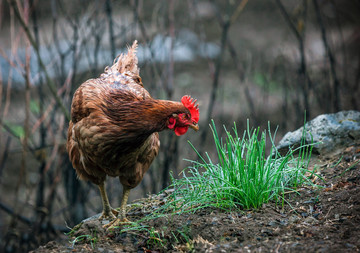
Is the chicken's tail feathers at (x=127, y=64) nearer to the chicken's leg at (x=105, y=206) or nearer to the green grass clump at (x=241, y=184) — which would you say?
the chicken's leg at (x=105, y=206)

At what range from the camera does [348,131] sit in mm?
4191

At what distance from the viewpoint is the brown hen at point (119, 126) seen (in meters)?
3.33

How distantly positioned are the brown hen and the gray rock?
4.20 ft

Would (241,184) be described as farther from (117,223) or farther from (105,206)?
(105,206)

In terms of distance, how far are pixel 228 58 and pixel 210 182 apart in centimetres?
891

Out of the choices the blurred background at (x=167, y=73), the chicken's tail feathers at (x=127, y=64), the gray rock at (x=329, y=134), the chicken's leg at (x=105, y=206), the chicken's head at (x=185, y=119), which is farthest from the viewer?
the blurred background at (x=167, y=73)

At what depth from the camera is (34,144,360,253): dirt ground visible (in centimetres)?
265

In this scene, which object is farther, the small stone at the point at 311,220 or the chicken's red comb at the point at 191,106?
the chicken's red comb at the point at 191,106

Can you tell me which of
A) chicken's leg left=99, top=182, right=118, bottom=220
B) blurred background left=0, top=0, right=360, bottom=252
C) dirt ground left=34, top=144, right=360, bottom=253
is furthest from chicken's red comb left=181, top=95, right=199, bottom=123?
blurred background left=0, top=0, right=360, bottom=252

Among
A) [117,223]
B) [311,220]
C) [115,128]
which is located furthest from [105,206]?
[311,220]

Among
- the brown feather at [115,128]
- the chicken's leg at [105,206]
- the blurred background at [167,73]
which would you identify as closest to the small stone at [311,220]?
the brown feather at [115,128]

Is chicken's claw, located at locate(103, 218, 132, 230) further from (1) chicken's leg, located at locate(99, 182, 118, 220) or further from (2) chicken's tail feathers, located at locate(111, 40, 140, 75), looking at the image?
(2) chicken's tail feathers, located at locate(111, 40, 140, 75)

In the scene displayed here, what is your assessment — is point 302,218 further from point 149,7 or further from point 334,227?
point 149,7

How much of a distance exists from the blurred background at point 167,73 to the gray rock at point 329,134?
4.60 feet
